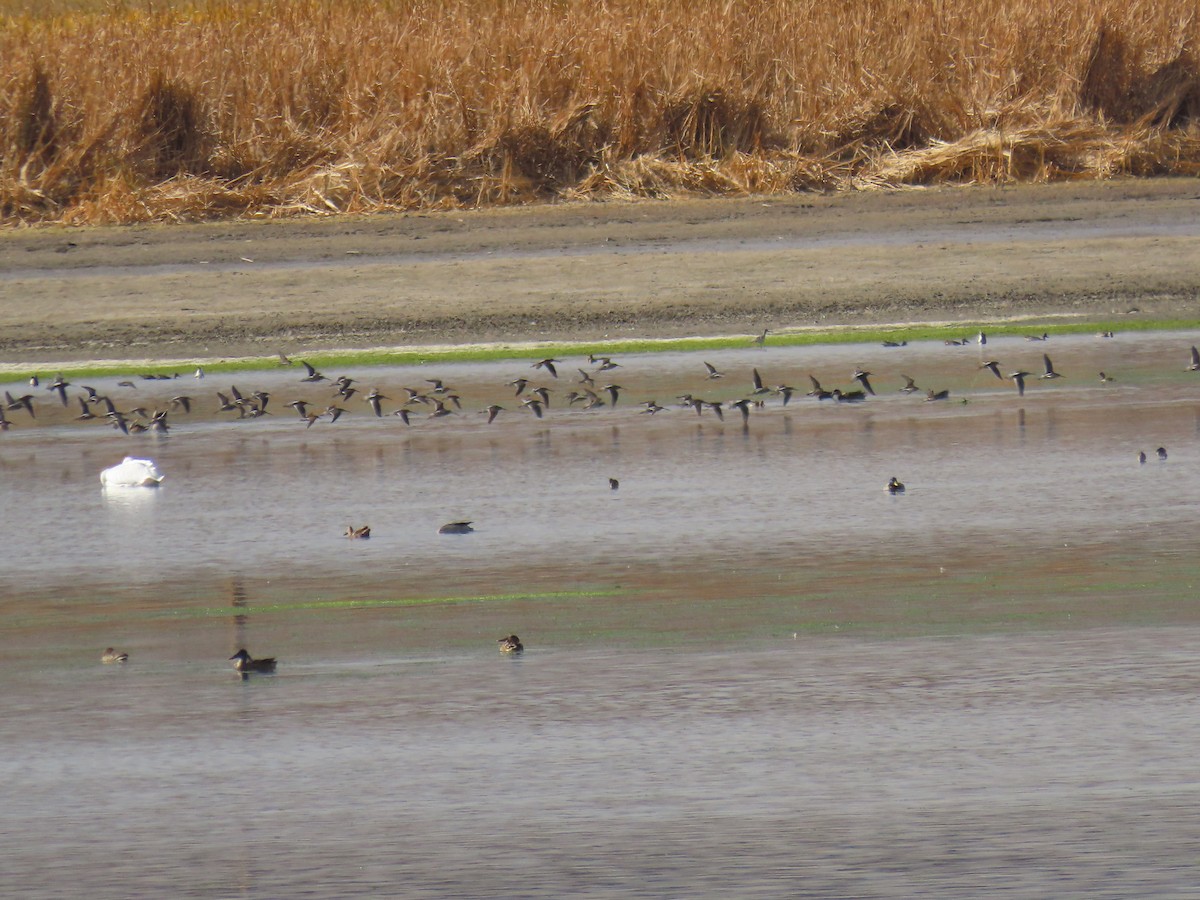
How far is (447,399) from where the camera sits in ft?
32.8

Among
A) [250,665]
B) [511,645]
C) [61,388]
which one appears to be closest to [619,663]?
[511,645]

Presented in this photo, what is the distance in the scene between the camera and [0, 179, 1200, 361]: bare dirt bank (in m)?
12.5

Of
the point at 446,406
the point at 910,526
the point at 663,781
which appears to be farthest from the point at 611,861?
the point at 446,406

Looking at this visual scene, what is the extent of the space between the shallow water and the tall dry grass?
27.6 ft

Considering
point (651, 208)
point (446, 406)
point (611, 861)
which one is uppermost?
point (651, 208)

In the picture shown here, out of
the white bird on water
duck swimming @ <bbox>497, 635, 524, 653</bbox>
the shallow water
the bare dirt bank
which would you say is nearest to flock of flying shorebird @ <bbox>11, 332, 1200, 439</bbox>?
the shallow water

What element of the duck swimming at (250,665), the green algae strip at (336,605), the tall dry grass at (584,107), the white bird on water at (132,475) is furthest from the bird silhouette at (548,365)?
the tall dry grass at (584,107)

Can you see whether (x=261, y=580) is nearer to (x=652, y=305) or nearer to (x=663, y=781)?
(x=663, y=781)

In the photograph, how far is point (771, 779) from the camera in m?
4.59

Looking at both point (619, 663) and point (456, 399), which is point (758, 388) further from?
point (619, 663)

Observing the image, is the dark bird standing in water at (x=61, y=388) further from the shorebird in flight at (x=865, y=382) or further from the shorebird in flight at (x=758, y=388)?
the shorebird in flight at (x=865, y=382)

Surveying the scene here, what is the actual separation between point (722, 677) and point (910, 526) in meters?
1.86

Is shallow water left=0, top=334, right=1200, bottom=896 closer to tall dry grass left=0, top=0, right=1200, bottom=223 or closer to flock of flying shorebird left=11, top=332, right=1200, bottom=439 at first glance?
flock of flying shorebird left=11, top=332, right=1200, bottom=439

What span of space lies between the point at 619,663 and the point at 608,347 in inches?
249
